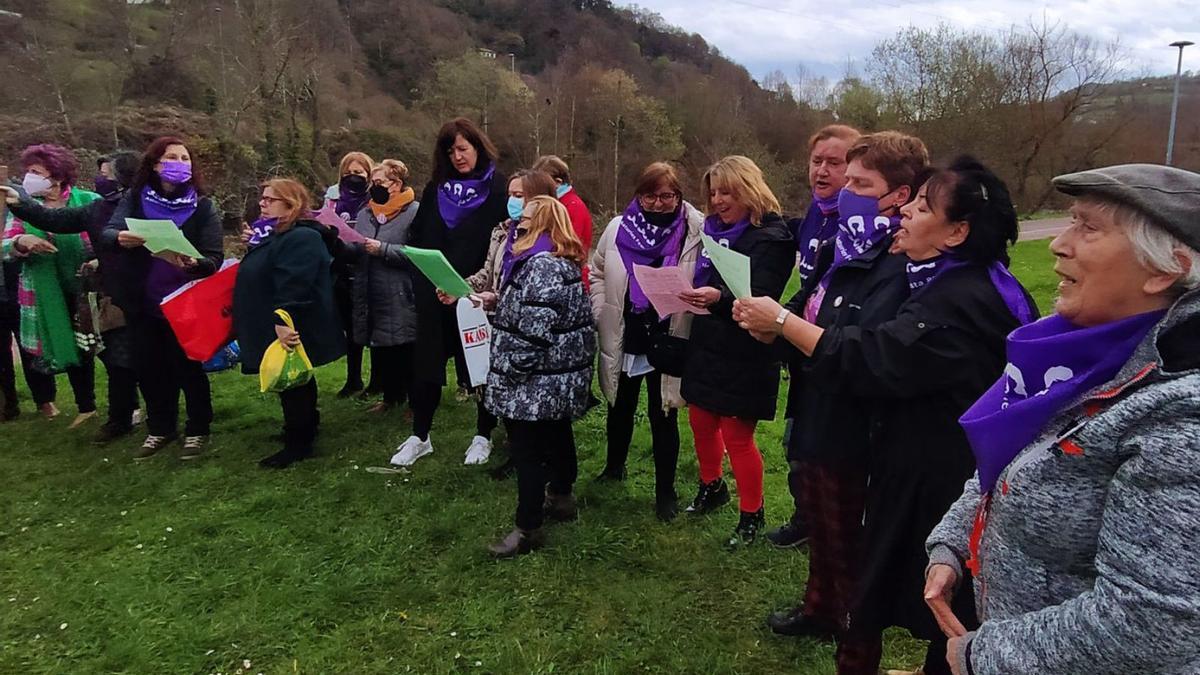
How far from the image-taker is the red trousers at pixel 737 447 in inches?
143

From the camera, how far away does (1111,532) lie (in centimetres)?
117

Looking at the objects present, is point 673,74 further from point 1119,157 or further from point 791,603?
point 791,603

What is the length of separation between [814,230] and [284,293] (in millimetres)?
3348

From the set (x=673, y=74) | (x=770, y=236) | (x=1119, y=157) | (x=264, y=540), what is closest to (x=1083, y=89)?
(x=1119, y=157)

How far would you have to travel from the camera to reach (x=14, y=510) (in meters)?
4.47

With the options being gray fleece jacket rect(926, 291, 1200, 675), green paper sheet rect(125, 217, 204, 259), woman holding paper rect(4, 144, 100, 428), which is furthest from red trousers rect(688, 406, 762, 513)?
woman holding paper rect(4, 144, 100, 428)

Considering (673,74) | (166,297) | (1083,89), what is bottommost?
(166,297)

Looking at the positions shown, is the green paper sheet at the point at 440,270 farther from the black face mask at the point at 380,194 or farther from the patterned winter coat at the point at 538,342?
the black face mask at the point at 380,194

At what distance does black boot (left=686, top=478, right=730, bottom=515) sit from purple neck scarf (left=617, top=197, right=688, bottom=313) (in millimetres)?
1097

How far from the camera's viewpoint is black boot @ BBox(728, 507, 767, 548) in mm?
3795

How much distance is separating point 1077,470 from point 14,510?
5568mm

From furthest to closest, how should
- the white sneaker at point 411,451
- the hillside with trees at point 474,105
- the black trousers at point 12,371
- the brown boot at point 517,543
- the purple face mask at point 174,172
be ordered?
the hillside with trees at point 474,105 → the black trousers at point 12,371 → the white sneaker at point 411,451 → the purple face mask at point 174,172 → the brown boot at point 517,543

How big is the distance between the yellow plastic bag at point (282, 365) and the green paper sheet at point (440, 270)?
1.20 meters

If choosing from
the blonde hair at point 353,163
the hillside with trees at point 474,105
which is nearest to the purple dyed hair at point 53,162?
the blonde hair at point 353,163
